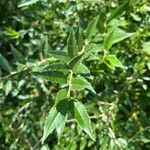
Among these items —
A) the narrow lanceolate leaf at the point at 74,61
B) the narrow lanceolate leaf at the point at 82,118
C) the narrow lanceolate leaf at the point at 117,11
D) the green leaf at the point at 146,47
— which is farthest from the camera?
the green leaf at the point at 146,47

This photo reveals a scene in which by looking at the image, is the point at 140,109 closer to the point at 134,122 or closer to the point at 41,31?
the point at 134,122

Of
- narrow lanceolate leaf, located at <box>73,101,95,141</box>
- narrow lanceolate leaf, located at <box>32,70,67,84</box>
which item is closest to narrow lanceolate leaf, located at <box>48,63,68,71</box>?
narrow lanceolate leaf, located at <box>32,70,67,84</box>

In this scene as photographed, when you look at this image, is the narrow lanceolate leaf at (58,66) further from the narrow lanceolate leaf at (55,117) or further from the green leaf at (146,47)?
the green leaf at (146,47)

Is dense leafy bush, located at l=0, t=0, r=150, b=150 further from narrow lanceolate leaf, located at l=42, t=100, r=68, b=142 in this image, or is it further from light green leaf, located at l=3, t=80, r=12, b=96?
narrow lanceolate leaf, located at l=42, t=100, r=68, b=142

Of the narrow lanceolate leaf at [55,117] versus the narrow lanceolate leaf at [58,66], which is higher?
the narrow lanceolate leaf at [58,66]

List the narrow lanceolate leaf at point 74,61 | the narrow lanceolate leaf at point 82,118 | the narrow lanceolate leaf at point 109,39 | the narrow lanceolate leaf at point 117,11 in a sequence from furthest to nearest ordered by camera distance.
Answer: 1. the narrow lanceolate leaf at point 117,11
2. the narrow lanceolate leaf at point 109,39
3. the narrow lanceolate leaf at point 74,61
4. the narrow lanceolate leaf at point 82,118

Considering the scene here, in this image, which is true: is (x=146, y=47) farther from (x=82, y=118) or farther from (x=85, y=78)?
(x=82, y=118)

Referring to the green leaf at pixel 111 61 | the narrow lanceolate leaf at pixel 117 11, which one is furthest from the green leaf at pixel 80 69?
the narrow lanceolate leaf at pixel 117 11
